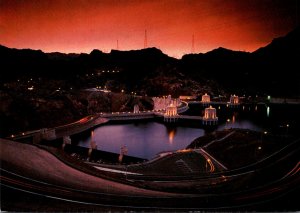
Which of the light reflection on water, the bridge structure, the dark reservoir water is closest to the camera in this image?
the bridge structure

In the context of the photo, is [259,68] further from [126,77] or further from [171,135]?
[171,135]

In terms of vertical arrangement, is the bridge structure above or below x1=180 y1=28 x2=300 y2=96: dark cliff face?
below

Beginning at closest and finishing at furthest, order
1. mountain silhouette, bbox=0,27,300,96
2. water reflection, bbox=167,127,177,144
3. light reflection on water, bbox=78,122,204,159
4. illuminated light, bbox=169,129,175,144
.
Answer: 1. light reflection on water, bbox=78,122,204,159
2. illuminated light, bbox=169,129,175,144
3. water reflection, bbox=167,127,177,144
4. mountain silhouette, bbox=0,27,300,96

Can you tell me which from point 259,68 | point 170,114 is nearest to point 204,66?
point 259,68

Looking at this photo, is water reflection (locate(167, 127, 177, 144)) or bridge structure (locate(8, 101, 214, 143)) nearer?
bridge structure (locate(8, 101, 214, 143))

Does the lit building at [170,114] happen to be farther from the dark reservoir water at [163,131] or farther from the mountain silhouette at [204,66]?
the mountain silhouette at [204,66]

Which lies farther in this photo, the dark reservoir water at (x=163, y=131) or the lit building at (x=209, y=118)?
the lit building at (x=209, y=118)

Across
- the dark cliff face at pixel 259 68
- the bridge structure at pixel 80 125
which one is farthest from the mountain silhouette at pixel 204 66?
the bridge structure at pixel 80 125

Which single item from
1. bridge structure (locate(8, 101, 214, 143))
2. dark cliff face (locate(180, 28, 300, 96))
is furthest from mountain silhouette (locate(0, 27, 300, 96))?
bridge structure (locate(8, 101, 214, 143))

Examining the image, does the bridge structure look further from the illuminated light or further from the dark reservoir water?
the illuminated light

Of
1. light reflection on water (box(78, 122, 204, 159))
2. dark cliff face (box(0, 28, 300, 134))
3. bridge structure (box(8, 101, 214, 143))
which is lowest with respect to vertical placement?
light reflection on water (box(78, 122, 204, 159))

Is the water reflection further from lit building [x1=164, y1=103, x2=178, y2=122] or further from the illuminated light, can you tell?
lit building [x1=164, y1=103, x2=178, y2=122]
